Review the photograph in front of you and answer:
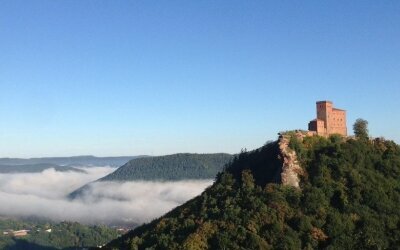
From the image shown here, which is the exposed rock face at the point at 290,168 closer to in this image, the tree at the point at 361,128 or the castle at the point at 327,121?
the castle at the point at 327,121

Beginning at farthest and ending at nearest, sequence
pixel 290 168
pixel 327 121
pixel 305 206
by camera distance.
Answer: pixel 327 121 < pixel 290 168 < pixel 305 206

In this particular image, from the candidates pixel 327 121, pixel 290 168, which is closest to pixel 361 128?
pixel 327 121

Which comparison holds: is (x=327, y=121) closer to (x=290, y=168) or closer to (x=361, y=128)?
(x=361, y=128)

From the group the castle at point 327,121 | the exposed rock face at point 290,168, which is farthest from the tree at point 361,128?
the exposed rock face at point 290,168

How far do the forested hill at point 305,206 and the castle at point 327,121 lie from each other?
2.35m

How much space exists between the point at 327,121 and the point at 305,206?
67.2ft

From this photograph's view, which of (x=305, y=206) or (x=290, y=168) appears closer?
(x=305, y=206)

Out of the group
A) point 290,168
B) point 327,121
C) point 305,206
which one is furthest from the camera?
point 327,121

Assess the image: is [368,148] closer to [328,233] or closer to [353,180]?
[353,180]

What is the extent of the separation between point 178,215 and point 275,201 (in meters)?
16.1

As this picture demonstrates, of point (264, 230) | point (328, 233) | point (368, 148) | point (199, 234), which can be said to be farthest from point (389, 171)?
point (199, 234)

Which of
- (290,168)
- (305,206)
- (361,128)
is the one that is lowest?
(305,206)

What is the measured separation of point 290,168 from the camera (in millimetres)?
78125

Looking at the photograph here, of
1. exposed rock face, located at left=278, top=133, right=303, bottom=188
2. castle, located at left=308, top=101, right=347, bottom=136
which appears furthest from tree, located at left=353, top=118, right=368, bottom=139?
exposed rock face, located at left=278, top=133, right=303, bottom=188
